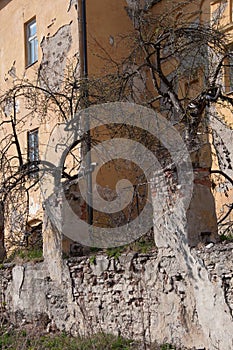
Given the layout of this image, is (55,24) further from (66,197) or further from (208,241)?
(208,241)

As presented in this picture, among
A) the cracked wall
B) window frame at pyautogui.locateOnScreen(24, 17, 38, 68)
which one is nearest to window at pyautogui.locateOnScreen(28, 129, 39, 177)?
the cracked wall

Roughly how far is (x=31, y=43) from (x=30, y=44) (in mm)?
49

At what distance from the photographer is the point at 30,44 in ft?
56.4

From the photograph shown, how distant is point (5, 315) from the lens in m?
11.7

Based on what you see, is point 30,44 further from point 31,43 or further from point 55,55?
point 55,55

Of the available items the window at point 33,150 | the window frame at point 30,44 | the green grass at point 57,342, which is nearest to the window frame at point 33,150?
the window at point 33,150

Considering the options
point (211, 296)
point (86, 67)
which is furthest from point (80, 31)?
point (211, 296)

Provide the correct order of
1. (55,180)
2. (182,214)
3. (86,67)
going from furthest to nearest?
(86,67), (55,180), (182,214)

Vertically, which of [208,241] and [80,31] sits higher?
[80,31]

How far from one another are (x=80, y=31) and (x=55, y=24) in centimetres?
123

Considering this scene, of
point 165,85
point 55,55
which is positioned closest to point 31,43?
point 55,55

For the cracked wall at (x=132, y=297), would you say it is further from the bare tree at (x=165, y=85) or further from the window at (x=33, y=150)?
the window at (x=33, y=150)

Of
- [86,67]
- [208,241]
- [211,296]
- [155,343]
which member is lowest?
[155,343]

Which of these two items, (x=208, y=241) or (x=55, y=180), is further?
(x=55, y=180)
